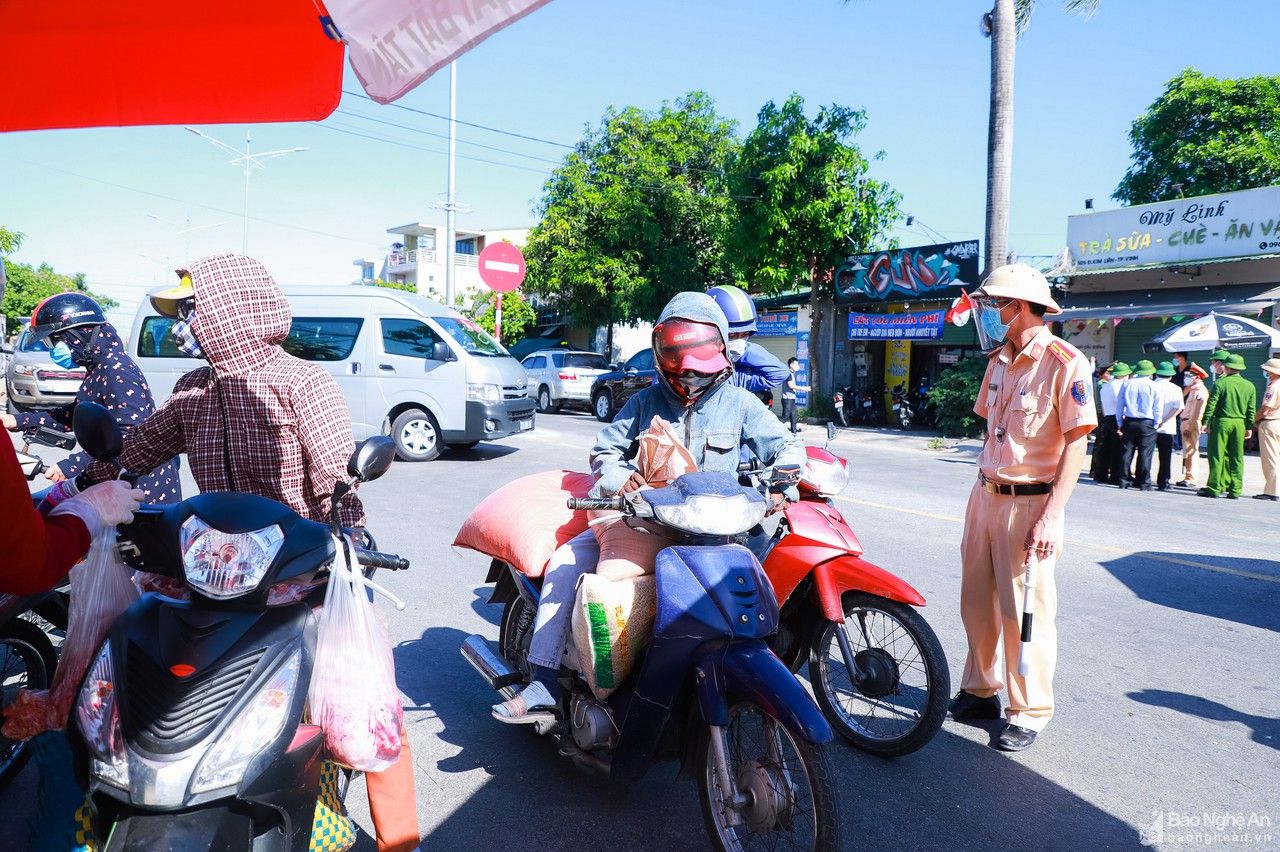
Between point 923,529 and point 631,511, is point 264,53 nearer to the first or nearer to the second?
point 631,511

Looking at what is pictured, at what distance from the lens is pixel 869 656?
3686mm

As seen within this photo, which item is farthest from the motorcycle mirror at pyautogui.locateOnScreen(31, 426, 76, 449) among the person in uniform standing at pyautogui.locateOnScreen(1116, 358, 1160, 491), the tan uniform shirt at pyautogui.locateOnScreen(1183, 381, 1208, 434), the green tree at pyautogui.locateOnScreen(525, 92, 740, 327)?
the green tree at pyautogui.locateOnScreen(525, 92, 740, 327)

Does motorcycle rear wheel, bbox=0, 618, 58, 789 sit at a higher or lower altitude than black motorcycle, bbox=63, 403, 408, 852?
lower

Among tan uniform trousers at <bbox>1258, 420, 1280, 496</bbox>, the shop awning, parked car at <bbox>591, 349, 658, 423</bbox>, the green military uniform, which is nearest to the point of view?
tan uniform trousers at <bbox>1258, 420, 1280, 496</bbox>

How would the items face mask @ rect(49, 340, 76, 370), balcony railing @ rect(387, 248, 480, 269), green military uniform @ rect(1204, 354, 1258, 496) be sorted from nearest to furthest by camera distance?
face mask @ rect(49, 340, 76, 370) < green military uniform @ rect(1204, 354, 1258, 496) < balcony railing @ rect(387, 248, 480, 269)

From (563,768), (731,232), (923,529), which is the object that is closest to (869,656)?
(563,768)

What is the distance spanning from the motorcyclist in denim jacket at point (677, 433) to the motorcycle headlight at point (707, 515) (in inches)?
14.9

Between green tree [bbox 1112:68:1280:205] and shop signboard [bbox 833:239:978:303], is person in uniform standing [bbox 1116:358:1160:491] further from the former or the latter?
green tree [bbox 1112:68:1280:205]

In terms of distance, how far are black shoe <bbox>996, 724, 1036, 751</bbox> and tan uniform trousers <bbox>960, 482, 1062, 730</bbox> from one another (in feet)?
0.07

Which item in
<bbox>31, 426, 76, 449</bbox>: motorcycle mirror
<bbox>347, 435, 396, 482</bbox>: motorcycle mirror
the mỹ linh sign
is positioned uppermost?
the mỹ linh sign

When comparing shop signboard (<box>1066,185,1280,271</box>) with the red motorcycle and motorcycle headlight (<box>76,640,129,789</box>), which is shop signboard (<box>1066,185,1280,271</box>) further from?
motorcycle headlight (<box>76,640,129,789</box>)

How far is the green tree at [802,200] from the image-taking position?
20797 millimetres

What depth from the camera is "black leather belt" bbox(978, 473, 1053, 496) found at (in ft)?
12.3

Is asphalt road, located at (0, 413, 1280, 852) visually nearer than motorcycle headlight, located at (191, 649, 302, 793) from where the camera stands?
No
